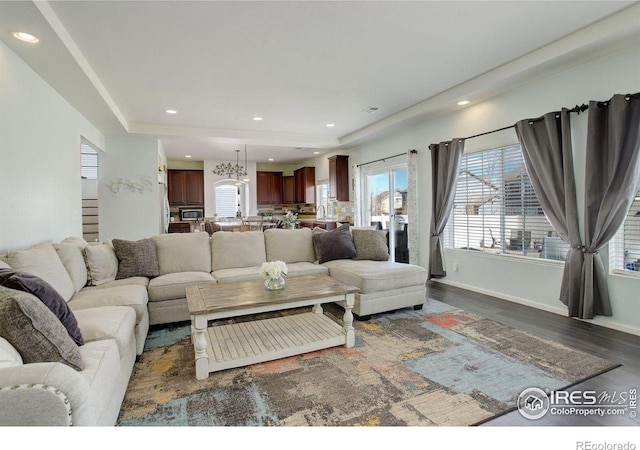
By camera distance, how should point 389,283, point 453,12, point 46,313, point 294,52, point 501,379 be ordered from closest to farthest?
point 46,313
point 501,379
point 453,12
point 294,52
point 389,283

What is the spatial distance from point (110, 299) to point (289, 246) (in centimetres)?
226

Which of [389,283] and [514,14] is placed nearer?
[514,14]

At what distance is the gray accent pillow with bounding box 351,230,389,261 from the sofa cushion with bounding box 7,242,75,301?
310 centimetres

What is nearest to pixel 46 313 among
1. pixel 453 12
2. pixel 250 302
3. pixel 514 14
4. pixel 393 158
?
pixel 250 302

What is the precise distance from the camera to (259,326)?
3121 millimetres

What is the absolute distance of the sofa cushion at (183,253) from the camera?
12.4ft

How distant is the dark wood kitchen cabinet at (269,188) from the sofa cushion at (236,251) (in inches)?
253

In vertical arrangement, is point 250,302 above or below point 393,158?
below

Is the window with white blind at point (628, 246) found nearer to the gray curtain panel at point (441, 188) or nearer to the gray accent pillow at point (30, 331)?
the gray curtain panel at point (441, 188)

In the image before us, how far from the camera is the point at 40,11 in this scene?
2.25 m

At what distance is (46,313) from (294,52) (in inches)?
116

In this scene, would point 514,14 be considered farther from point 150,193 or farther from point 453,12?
point 150,193

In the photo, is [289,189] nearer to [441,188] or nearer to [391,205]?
[391,205]

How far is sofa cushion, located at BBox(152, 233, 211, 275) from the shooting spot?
378 centimetres
